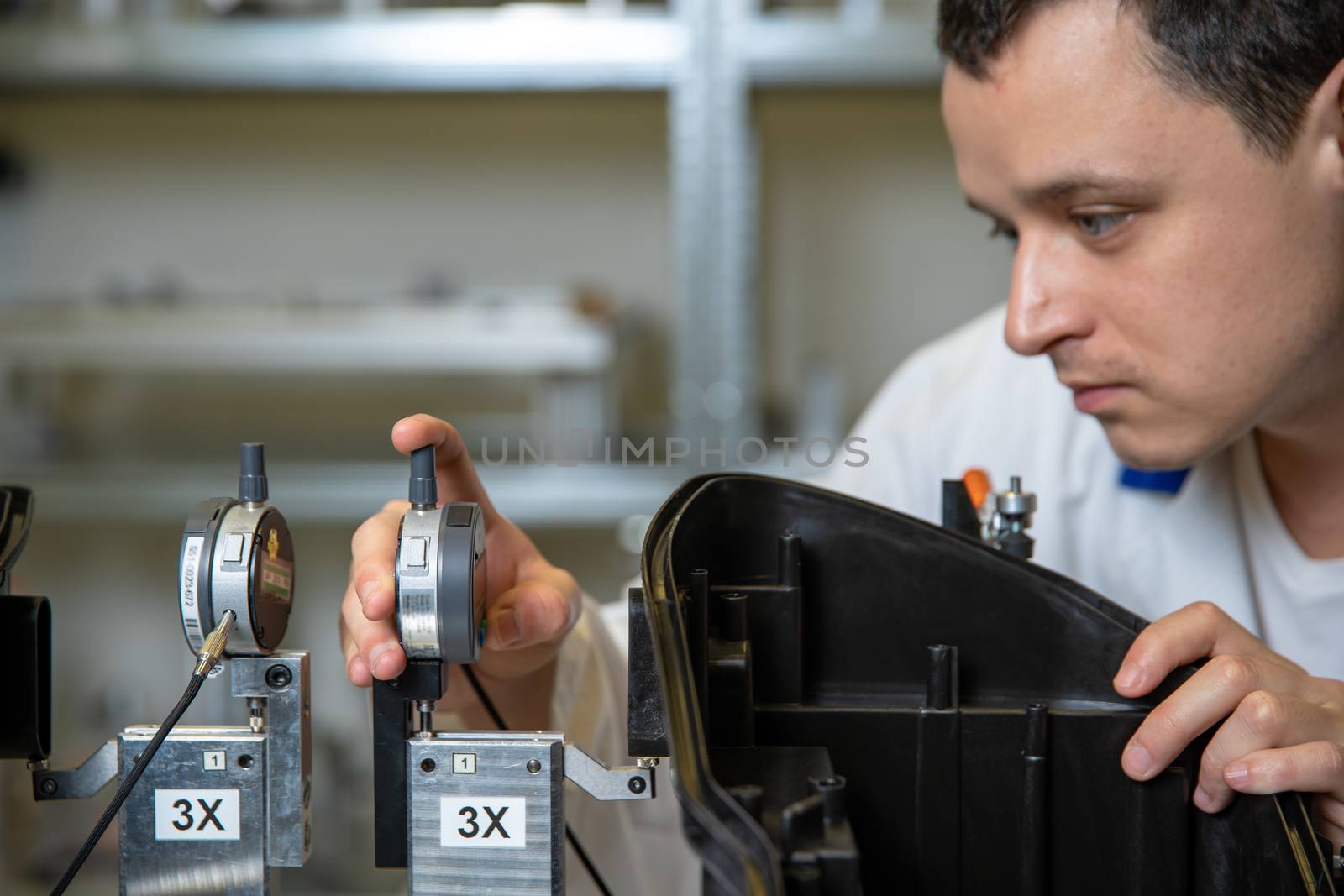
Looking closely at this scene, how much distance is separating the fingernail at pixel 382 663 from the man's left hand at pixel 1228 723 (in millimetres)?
312

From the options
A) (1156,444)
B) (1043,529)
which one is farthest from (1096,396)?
(1043,529)

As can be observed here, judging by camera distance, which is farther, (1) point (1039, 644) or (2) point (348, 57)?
(2) point (348, 57)

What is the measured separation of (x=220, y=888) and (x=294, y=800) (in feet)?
0.16

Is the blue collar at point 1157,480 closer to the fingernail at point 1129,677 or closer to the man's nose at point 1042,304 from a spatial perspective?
the man's nose at point 1042,304

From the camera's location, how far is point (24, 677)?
555 millimetres

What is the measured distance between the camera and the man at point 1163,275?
0.55 meters

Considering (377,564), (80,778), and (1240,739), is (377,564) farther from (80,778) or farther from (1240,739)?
(1240,739)

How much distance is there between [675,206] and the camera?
143 centimetres

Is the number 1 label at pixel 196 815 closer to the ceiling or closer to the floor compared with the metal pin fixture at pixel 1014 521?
closer to the floor

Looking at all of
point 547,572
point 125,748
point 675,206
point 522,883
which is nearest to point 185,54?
point 675,206

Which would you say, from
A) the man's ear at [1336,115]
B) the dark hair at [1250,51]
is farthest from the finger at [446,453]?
the man's ear at [1336,115]

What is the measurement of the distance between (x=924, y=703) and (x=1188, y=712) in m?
0.11

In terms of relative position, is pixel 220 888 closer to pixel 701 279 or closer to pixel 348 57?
pixel 701 279

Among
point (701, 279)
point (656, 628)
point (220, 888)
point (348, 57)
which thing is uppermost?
point (348, 57)
